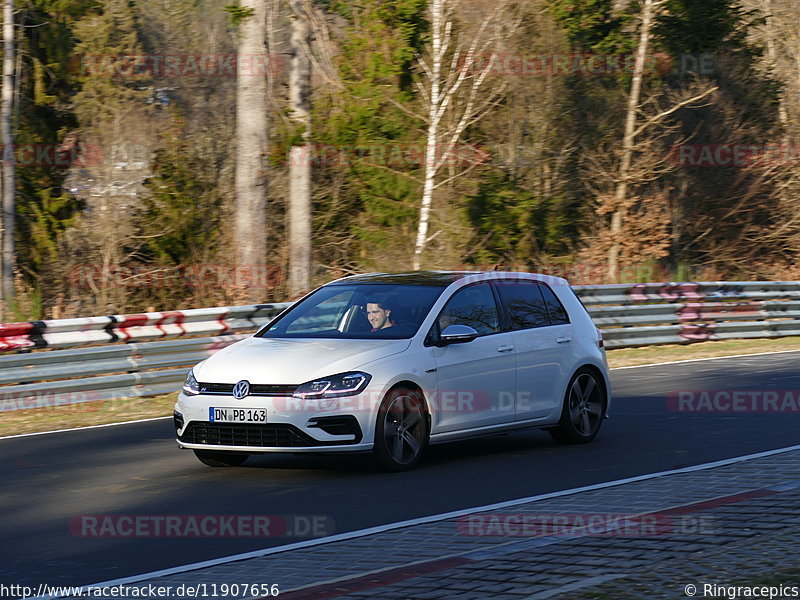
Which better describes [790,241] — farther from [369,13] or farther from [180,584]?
[180,584]

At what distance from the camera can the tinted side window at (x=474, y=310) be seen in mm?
10531

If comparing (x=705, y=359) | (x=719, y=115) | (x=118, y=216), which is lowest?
(x=705, y=359)

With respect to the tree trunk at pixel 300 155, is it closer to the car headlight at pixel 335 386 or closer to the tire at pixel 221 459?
the tire at pixel 221 459

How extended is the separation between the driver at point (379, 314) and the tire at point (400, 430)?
0.72 m

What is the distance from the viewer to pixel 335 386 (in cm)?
938

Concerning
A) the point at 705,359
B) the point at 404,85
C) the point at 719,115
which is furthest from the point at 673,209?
the point at 705,359

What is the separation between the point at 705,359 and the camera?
2059 cm

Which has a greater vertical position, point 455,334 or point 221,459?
point 455,334

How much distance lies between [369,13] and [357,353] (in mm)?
20112

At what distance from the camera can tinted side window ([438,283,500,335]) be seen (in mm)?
10531

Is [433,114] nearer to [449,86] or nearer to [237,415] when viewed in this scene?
[449,86]

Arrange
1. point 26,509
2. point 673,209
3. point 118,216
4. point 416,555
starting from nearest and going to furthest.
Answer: point 416,555 < point 26,509 < point 118,216 < point 673,209

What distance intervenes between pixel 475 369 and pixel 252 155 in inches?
460

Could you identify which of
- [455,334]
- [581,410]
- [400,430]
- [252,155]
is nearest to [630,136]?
[252,155]
